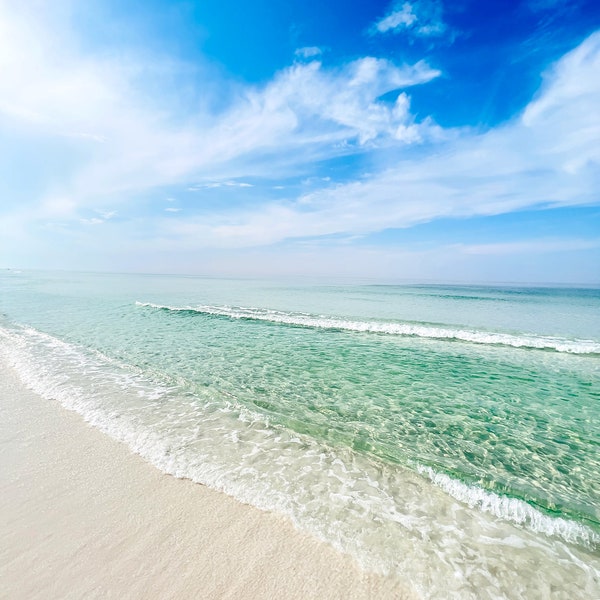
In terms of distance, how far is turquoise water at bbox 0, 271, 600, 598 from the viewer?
149 inches

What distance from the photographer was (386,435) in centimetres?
663

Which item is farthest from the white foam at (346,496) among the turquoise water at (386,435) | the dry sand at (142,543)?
the dry sand at (142,543)

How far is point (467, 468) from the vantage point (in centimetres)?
557

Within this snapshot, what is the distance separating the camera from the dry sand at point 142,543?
10.5ft

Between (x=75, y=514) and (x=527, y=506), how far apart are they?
634 centimetres

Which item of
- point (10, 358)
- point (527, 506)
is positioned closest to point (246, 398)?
point (527, 506)

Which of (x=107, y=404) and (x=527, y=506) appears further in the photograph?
(x=107, y=404)

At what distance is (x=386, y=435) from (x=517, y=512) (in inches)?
99.0

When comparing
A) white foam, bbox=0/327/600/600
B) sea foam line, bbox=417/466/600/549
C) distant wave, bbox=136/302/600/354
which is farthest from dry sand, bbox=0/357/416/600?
distant wave, bbox=136/302/600/354

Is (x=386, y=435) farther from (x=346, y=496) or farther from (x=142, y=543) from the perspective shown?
(x=142, y=543)

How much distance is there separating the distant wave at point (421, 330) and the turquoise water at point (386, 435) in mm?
986

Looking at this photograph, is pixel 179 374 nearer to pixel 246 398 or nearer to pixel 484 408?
pixel 246 398

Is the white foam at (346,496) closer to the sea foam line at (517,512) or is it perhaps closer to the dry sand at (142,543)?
the sea foam line at (517,512)

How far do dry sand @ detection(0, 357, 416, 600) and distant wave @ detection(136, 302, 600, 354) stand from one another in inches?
612
